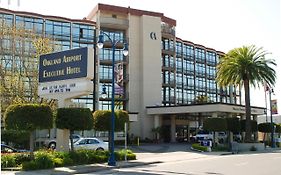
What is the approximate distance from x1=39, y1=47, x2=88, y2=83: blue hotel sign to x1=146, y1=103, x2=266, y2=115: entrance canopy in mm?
26955

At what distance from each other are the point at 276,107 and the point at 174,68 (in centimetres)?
1946

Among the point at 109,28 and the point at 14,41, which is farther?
the point at 109,28

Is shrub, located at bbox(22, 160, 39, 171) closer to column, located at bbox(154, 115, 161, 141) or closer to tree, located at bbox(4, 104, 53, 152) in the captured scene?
tree, located at bbox(4, 104, 53, 152)

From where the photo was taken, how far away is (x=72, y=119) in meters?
23.1

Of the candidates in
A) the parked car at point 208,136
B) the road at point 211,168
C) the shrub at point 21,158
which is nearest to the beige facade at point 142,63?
the parked car at point 208,136

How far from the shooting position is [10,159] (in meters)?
21.2

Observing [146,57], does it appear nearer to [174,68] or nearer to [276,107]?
[174,68]

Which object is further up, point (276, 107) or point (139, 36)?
point (139, 36)

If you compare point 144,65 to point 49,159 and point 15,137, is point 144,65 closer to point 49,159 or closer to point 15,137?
point 15,137

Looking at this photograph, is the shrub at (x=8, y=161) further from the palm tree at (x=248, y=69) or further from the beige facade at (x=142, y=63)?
the beige facade at (x=142, y=63)

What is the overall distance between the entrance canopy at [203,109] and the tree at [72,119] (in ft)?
88.2

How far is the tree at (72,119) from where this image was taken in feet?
75.8

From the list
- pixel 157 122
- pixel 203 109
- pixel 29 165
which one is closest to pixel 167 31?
pixel 157 122

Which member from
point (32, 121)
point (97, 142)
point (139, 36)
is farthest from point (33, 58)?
point (139, 36)
